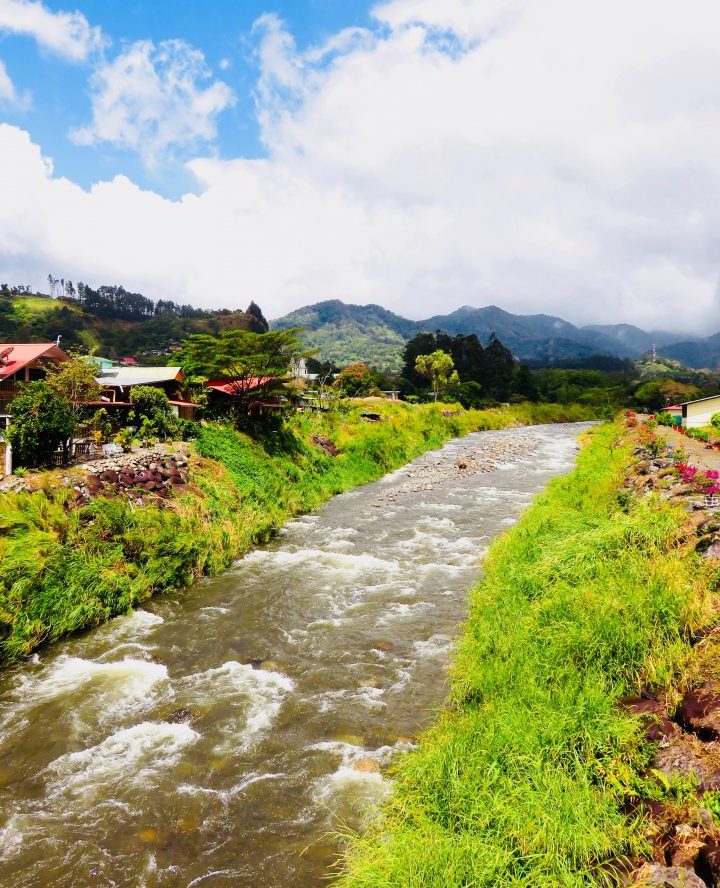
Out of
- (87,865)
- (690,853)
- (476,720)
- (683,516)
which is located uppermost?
(683,516)

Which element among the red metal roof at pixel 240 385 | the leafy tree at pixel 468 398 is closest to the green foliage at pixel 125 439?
the red metal roof at pixel 240 385

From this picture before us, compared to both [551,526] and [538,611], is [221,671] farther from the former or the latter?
[551,526]

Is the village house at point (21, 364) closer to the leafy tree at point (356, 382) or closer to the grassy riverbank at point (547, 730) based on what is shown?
the grassy riverbank at point (547, 730)

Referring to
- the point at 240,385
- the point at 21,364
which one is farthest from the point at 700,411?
the point at 21,364

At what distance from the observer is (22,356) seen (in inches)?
1267

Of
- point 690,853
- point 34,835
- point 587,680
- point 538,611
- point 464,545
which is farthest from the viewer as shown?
point 464,545

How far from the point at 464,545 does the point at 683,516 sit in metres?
8.20

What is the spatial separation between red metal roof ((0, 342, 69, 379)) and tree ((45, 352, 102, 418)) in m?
6.34

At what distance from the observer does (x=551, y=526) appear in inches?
685

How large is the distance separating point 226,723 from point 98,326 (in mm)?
194200

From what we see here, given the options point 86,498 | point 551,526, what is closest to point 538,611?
point 551,526

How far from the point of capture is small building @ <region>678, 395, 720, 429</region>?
171ft

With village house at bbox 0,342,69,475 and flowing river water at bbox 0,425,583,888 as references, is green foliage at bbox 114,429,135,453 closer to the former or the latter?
village house at bbox 0,342,69,475

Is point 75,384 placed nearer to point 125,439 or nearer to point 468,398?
point 125,439
